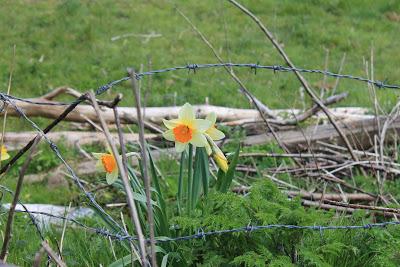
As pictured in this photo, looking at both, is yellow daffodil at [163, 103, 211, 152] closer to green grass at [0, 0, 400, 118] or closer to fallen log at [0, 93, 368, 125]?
fallen log at [0, 93, 368, 125]

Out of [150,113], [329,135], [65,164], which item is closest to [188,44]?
[150,113]

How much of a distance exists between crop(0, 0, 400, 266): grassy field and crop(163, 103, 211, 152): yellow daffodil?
3.27 metres

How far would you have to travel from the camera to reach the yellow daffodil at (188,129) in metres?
3.09

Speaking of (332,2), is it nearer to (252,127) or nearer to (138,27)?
(138,27)

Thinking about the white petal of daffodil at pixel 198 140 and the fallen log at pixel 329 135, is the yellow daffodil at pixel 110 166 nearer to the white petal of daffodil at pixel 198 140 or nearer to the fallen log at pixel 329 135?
the white petal of daffodil at pixel 198 140

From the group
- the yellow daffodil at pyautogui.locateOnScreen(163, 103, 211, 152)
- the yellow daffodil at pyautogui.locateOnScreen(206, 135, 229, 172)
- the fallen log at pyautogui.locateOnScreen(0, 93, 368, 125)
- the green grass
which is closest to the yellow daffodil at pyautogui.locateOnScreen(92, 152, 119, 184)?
the yellow daffodil at pyautogui.locateOnScreen(163, 103, 211, 152)

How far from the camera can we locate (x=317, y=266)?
286cm

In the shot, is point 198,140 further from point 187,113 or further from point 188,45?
point 188,45

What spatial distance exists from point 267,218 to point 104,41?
6621 mm

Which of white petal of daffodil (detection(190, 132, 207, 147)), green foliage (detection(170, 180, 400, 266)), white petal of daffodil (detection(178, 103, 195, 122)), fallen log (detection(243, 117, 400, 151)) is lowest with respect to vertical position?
fallen log (detection(243, 117, 400, 151))

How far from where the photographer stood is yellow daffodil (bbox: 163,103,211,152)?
10.1 feet

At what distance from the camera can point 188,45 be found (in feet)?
30.6

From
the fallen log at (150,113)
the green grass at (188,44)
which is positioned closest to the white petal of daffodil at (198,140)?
the fallen log at (150,113)

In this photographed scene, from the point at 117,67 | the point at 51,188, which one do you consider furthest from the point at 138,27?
the point at 51,188
